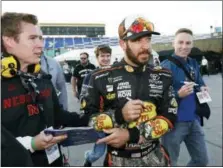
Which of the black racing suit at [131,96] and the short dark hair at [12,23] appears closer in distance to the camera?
the short dark hair at [12,23]

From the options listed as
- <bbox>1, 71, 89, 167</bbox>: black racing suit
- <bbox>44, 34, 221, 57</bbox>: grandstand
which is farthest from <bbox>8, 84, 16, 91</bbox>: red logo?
<bbox>44, 34, 221, 57</bbox>: grandstand

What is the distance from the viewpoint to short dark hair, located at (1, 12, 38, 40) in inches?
87.9

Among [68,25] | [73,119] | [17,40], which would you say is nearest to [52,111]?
[73,119]

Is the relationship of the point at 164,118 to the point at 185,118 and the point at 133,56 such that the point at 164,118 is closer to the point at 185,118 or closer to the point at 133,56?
the point at 133,56

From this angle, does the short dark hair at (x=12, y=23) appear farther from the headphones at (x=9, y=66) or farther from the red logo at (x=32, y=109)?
the red logo at (x=32, y=109)

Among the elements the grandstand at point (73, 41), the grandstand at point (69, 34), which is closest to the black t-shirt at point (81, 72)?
the grandstand at point (73, 41)

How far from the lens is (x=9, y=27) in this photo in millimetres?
2238

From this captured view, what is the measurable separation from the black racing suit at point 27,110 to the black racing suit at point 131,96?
199 millimetres

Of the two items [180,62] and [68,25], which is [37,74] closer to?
[180,62]

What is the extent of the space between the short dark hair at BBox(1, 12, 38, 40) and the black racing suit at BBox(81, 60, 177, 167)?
1.95 feet

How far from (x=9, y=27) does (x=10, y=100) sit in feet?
1.57

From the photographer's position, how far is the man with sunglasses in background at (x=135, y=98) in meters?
2.33

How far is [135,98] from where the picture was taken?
2.40m

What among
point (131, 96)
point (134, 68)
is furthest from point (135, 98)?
point (134, 68)
